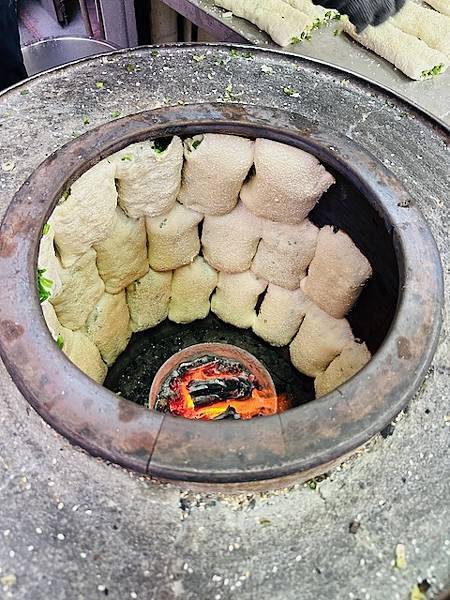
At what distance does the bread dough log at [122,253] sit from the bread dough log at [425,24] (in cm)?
172

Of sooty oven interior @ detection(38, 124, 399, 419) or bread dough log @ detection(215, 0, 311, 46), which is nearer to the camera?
sooty oven interior @ detection(38, 124, 399, 419)

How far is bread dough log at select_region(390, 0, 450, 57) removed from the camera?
2.94 metres

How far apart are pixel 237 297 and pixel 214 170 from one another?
2.52 ft

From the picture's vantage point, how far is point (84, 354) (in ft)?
8.02

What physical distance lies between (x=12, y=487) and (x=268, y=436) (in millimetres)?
626

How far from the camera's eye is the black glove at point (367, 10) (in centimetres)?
297

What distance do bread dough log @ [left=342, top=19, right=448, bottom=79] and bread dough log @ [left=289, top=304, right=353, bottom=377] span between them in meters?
1.26

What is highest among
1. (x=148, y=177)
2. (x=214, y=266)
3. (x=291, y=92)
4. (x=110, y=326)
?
(x=291, y=92)

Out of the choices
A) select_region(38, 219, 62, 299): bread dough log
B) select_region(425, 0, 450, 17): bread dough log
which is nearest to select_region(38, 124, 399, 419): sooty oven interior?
select_region(38, 219, 62, 299): bread dough log

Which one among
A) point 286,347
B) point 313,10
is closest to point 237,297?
point 286,347

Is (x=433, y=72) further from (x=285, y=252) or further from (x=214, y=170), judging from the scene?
(x=214, y=170)

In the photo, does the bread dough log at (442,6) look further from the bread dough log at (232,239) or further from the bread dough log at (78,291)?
the bread dough log at (78,291)

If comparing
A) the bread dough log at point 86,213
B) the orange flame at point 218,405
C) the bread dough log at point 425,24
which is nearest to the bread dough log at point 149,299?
the orange flame at point 218,405

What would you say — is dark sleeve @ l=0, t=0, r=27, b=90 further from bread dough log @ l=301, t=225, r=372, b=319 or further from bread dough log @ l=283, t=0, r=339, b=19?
bread dough log @ l=301, t=225, r=372, b=319
